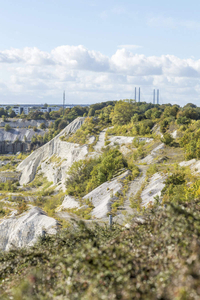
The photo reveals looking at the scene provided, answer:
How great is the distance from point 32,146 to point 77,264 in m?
73.3

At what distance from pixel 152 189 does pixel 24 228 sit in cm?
832

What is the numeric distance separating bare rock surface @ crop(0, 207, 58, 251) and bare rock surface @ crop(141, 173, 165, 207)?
5939 millimetres

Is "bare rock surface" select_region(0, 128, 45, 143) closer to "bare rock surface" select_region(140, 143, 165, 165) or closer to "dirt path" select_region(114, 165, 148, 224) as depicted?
"bare rock surface" select_region(140, 143, 165, 165)

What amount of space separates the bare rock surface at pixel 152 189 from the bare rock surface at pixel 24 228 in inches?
234

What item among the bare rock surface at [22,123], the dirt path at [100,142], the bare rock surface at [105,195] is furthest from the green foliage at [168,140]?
the bare rock surface at [22,123]

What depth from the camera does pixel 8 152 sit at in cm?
8056

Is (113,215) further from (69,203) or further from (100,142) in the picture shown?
(100,142)

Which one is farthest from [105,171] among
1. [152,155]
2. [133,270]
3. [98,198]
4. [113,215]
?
[133,270]

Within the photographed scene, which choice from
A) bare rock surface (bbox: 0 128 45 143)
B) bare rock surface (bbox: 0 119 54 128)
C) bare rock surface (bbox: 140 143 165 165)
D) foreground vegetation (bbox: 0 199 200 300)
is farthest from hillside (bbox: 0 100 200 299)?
bare rock surface (bbox: 0 119 54 128)

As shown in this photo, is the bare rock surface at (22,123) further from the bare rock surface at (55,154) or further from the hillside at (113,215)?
the hillside at (113,215)

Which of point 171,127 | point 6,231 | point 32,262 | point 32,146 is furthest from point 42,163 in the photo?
point 32,262

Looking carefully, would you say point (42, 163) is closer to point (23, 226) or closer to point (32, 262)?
point (23, 226)

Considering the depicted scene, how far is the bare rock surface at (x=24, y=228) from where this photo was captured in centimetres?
1469

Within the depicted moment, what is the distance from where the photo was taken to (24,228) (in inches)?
613
